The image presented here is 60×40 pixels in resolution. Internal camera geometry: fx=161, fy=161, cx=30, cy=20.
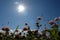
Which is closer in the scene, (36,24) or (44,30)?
(44,30)

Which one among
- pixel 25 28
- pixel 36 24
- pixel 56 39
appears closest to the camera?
pixel 56 39

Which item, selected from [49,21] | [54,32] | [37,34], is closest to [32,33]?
[37,34]

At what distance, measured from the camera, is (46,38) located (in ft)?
10.6

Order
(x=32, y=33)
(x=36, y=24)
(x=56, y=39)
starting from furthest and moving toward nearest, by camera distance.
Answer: (x=36, y=24) → (x=32, y=33) → (x=56, y=39)

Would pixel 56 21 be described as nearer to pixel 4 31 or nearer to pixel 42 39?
pixel 42 39

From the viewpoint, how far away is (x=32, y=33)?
10.5 ft

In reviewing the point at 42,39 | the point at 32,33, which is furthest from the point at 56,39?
the point at 32,33

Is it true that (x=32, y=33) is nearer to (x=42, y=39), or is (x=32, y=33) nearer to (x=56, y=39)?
(x=42, y=39)

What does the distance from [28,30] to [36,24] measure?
1.31 feet

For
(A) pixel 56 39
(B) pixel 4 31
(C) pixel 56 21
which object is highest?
(C) pixel 56 21

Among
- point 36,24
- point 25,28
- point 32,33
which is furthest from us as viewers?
point 36,24

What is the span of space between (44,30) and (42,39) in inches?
7.6

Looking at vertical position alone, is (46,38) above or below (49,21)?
below

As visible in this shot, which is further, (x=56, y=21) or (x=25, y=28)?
(x=56, y=21)
